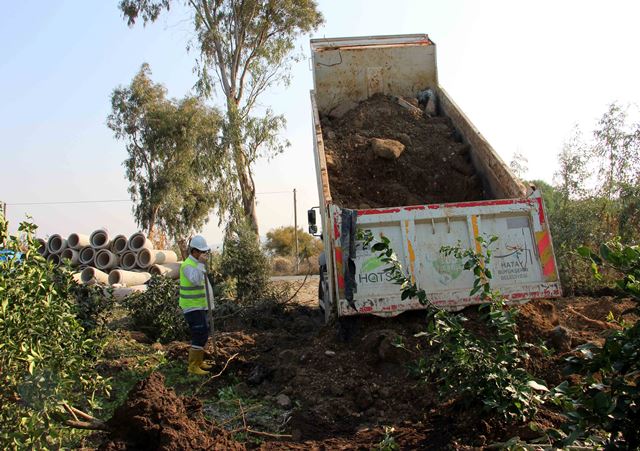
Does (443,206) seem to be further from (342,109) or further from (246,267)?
(246,267)

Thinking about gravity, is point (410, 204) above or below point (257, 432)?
above

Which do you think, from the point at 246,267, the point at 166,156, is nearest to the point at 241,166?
the point at 166,156

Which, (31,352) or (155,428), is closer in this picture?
(31,352)

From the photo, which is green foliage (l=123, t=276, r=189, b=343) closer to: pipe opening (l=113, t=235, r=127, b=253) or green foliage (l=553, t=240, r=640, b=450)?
green foliage (l=553, t=240, r=640, b=450)

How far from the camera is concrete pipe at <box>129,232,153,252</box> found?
55.8ft

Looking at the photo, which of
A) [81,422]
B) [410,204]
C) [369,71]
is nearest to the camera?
[81,422]

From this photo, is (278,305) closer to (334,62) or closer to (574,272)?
(334,62)

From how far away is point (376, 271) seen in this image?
5.98 metres

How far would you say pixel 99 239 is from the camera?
17.7 metres

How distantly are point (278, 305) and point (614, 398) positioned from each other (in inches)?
322

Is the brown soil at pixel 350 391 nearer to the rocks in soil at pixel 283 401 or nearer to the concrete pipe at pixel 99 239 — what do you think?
the rocks in soil at pixel 283 401

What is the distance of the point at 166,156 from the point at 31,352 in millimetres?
23838

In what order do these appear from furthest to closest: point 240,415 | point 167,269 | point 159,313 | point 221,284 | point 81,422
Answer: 1. point 167,269
2. point 221,284
3. point 159,313
4. point 240,415
5. point 81,422

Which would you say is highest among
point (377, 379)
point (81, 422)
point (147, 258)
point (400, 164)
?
point (400, 164)
